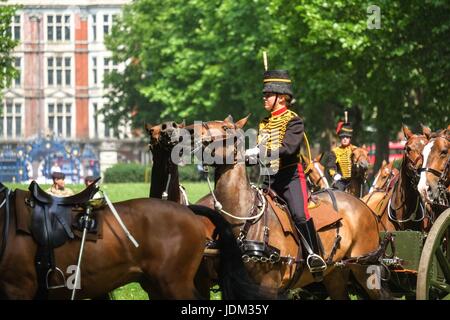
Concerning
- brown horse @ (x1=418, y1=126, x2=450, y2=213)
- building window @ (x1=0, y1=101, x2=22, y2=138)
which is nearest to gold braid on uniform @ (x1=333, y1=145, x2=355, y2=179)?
brown horse @ (x1=418, y1=126, x2=450, y2=213)

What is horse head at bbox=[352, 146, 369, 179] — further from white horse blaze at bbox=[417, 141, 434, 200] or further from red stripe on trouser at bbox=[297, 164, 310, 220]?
red stripe on trouser at bbox=[297, 164, 310, 220]

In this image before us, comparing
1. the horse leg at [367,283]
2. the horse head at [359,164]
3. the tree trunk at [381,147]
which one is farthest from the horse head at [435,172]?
the tree trunk at [381,147]

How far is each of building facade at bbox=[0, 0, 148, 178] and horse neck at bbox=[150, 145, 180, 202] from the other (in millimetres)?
92214

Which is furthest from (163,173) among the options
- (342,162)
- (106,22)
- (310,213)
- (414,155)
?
(106,22)

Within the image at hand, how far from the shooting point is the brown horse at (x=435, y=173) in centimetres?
1325

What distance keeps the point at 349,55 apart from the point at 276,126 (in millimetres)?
26047

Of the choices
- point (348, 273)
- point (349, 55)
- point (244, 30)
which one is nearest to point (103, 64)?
point (244, 30)

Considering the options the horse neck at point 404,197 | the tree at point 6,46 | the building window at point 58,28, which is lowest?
the horse neck at point 404,197

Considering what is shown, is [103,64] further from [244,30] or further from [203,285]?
[203,285]

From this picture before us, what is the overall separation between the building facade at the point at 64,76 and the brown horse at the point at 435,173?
92.3 metres

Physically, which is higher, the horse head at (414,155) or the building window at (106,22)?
the building window at (106,22)

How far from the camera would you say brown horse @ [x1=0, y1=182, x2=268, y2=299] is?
9.83m

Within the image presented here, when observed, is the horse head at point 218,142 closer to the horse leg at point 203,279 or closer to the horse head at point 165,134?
the horse leg at point 203,279

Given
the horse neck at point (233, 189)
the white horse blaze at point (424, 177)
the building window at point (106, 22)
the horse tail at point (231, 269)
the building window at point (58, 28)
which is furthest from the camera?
the building window at point (106, 22)
